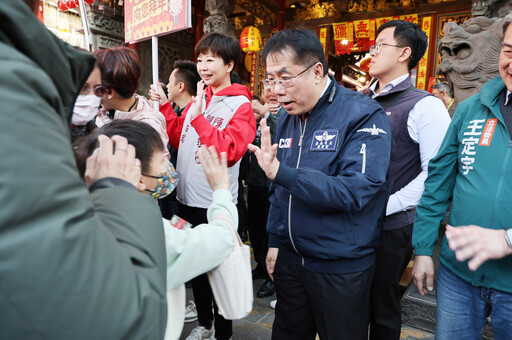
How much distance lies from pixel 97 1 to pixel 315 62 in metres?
7.85

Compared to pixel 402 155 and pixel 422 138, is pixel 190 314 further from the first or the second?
pixel 422 138

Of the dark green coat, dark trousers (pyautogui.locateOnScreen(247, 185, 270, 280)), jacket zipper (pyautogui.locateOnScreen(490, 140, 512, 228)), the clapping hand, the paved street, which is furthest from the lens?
dark trousers (pyautogui.locateOnScreen(247, 185, 270, 280))

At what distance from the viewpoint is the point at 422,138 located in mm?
2158

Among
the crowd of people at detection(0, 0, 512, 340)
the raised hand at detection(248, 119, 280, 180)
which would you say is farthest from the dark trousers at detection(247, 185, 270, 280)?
the raised hand at detection(248, 119, 280, 180)

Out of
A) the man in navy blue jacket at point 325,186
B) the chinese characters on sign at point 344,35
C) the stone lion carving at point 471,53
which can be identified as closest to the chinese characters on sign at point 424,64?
the chinese characters on sign at point 344,35

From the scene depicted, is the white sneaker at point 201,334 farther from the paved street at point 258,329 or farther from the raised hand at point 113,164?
the raised hand at point 113,164

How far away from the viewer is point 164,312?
69cm

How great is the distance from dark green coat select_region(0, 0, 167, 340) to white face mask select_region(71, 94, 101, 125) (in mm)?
1210

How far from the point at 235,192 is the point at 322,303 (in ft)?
4.21

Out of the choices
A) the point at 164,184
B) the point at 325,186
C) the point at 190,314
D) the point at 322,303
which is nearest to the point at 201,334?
the point at 190,314

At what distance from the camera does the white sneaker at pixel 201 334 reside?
8.57 feet

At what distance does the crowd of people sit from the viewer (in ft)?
1.71

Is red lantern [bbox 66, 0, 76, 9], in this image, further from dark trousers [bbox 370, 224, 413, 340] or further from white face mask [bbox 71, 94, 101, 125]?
dark trousers [bbox 370, 224, 413, 340]

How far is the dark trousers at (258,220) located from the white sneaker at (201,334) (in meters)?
1.43
